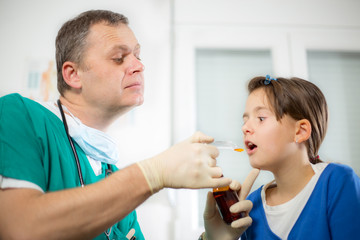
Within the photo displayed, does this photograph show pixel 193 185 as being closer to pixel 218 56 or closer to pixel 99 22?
pixel 99 22

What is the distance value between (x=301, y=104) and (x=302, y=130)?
0.37ft

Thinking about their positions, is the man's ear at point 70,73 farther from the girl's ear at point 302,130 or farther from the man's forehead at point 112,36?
the girl's ear at point 302,130

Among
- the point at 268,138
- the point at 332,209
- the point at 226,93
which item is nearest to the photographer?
the point at 332,209

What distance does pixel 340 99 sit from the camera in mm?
2414

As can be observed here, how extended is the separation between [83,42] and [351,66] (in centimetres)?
238

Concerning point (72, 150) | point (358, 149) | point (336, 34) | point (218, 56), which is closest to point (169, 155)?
point (72, 150)

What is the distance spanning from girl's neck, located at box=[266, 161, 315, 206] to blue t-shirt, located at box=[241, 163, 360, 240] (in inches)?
3.5

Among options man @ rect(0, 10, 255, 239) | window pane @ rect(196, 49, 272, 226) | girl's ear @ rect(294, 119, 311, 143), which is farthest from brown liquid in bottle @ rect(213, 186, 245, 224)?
window pane @ rect(196, 49, 272, 226)

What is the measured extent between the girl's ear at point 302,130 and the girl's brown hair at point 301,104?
0.09 feet

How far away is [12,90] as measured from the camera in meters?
2.13

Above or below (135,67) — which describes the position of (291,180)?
below

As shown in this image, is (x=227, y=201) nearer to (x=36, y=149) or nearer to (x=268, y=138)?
(x=268, y=138)

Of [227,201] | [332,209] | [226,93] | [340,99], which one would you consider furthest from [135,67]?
[340,99]

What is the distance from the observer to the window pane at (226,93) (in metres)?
2.24
